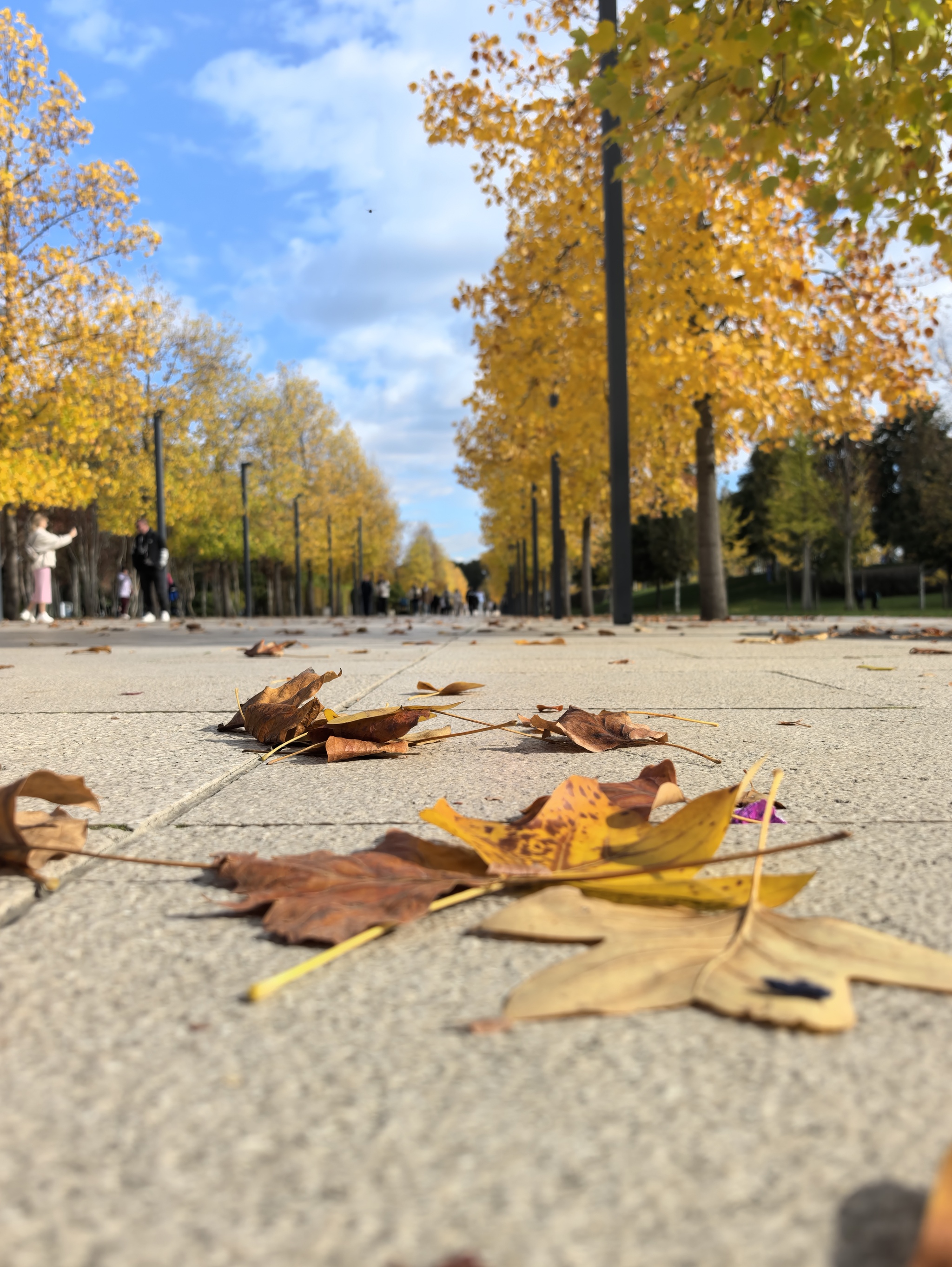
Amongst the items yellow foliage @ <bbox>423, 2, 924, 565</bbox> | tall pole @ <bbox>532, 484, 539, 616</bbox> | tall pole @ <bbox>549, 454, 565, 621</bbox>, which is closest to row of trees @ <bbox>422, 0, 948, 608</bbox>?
yellow foliage @ <bbox>423, 2, 924, 565</bbox>

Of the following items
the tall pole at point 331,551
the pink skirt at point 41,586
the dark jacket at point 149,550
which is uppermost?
the tall pole at point 331,551

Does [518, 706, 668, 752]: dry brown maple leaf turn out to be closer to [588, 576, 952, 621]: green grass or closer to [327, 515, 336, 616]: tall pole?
[588, 576, 952, 621]: green grass

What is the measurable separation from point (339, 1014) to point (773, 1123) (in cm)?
39

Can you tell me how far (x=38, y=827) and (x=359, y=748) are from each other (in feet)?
3.05

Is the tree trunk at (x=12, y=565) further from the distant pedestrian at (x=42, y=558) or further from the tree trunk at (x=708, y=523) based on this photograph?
the tree trunk at (x=708, y=523)

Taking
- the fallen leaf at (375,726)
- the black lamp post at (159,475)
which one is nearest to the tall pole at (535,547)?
the black lamp post at (159,475)

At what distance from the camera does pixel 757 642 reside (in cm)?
762

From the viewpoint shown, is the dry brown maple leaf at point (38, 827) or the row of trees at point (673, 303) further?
the row of trees at point (673, 303)

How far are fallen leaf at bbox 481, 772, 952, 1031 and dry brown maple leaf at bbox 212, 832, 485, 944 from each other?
0.38ft

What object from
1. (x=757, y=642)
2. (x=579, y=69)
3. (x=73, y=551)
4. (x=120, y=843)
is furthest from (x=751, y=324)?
(x=73, y=551)

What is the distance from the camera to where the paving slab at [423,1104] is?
0.56m

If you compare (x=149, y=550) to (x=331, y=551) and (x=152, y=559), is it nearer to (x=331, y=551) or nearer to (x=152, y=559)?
(x=152, y=559)

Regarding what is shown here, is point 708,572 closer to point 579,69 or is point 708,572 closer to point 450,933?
point 579,69

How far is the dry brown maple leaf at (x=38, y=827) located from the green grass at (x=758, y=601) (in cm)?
4101
